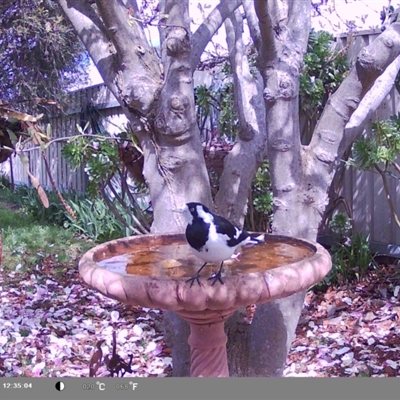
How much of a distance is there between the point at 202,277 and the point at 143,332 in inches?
63.4

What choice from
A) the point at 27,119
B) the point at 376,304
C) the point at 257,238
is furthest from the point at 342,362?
the point at 27,119

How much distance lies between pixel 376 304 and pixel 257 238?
1.54 metres

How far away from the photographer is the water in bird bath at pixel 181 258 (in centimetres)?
140

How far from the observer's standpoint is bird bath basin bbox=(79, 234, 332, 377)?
1.23m

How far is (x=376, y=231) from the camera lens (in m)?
3.35

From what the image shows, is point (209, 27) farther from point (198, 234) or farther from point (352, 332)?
point (352, 332)

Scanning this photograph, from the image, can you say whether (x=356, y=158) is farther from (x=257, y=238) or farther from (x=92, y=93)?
(x=92, y=93)

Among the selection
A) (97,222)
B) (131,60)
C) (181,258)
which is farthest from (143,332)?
(97,222)

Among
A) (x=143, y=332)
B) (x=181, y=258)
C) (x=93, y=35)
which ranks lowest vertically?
(x=143, y=332)

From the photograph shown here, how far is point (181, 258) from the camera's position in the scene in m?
1.58

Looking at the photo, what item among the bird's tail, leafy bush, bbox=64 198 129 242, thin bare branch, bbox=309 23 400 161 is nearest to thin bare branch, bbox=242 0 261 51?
thin bare branch, bbox=309 23 400 161

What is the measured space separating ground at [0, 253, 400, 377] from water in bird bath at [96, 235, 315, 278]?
592mm

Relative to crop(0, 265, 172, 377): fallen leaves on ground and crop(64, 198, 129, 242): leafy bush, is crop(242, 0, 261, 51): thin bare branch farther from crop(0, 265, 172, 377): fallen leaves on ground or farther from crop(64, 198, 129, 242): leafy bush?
crop(64, 198, 129, 242): leafy bush

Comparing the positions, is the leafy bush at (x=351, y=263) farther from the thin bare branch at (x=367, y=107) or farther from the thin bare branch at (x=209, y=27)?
the thin bare branch at (x=209, y=27)
